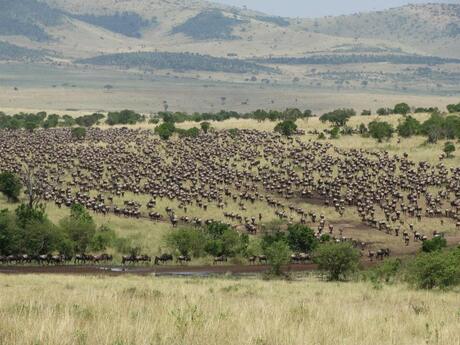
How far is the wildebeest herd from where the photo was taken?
77500 mm

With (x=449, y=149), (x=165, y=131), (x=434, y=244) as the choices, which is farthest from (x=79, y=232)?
(x=449, y=149)

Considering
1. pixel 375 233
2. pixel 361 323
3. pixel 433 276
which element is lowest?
pixel 375 233

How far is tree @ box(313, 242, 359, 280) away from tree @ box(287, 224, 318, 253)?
50.7 ft

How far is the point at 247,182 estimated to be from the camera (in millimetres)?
93500

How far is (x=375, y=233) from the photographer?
73438 mm

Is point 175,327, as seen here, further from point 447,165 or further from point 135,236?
point 447,165

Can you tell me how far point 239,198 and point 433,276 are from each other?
54450mm

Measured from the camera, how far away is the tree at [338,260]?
48.2m

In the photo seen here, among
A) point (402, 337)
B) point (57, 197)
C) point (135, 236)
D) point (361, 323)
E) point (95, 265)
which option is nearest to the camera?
point (402, 337)

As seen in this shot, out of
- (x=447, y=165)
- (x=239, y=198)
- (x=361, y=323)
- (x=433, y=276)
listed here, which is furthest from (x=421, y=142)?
(x=361, y=323)

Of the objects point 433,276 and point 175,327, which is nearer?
point 175,327

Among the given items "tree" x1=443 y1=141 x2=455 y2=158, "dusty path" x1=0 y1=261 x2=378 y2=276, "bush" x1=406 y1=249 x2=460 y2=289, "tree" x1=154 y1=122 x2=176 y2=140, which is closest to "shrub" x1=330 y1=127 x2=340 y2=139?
"tree" x1=443 y1=141 x2=455 y2=158

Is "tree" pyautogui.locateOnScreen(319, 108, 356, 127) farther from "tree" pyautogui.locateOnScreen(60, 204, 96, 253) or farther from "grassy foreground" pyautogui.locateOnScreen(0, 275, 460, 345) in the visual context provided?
"grassy foreground" pyautogui.locateOnScreen(0, 275, 460, 345)

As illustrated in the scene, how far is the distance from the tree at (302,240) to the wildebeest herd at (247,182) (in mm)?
2491
